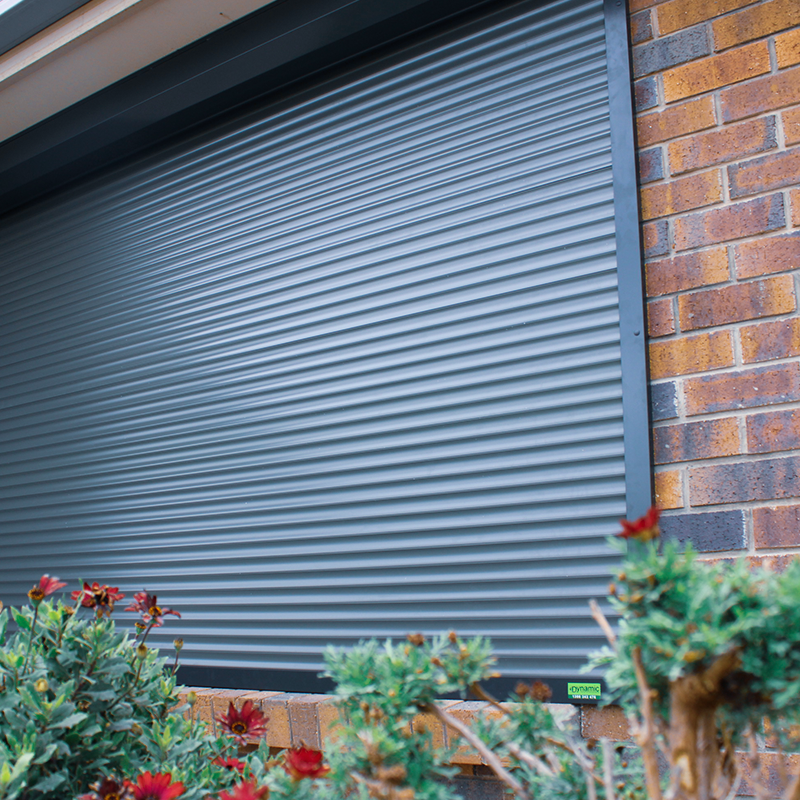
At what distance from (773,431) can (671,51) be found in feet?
3.66

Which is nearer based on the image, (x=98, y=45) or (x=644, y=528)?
(x=644, y=528)

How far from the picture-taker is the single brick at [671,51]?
2.06 m

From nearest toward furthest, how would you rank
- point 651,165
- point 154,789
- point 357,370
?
point 154,789
point 651,165
point 357,370

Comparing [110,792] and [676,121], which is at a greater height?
[676,121]

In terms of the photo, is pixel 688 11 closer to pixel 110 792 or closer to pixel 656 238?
pixel 656 238

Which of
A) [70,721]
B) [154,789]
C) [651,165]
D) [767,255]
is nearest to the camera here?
[154,789]

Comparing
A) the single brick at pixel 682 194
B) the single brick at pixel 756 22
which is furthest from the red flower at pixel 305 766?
the single brick at pixel 756 22

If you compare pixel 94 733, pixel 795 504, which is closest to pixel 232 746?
pixel 94 733

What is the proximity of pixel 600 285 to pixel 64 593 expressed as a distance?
266cm

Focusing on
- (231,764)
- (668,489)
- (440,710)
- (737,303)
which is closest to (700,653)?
(440,710)

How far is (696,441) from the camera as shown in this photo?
1896 millimetres

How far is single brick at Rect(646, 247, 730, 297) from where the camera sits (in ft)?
6.33

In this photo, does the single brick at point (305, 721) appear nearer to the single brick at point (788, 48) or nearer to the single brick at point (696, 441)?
the single brick at point (696, 441)

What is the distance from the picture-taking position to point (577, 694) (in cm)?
194
